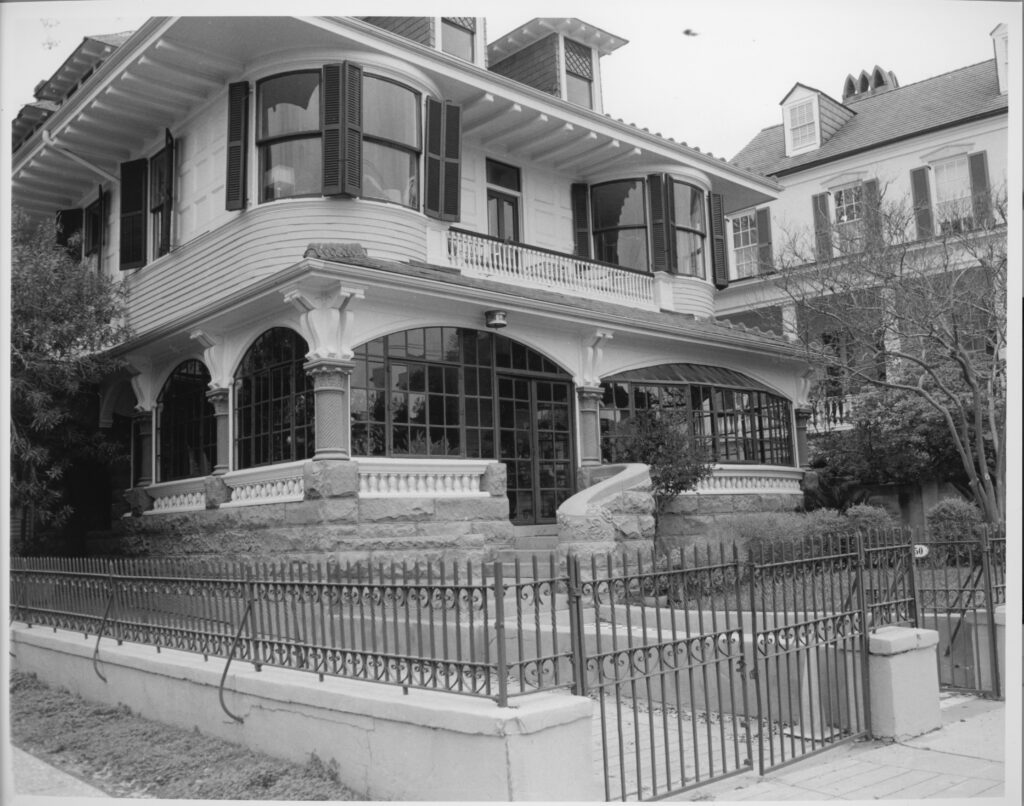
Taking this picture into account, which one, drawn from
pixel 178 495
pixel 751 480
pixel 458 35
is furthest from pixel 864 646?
pixel 458 35

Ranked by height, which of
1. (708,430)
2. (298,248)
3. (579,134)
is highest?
(579,134)

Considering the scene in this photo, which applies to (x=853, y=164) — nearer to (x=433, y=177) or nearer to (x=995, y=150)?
(x=995, y=150)

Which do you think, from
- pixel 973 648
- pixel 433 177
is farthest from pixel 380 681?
pixel 433 177

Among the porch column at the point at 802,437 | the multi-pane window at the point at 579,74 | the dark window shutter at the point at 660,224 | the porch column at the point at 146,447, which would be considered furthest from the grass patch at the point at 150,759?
the multi-pane window at the point at 579,74

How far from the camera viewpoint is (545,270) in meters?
16.6

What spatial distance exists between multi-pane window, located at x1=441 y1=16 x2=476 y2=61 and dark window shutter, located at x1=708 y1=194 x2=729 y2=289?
5.64m

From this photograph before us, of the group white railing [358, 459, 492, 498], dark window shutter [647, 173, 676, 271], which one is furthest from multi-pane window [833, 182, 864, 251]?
white railing [358, 459, 492, 498]

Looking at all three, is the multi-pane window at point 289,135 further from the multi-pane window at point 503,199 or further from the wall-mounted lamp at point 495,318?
the multi-pane window at point 503,199

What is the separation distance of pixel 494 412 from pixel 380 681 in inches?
331

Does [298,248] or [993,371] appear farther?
[993,371]

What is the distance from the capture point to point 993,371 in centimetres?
1541

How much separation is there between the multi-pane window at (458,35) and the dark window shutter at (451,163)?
2.37 meters

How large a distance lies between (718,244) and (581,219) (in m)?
3.07

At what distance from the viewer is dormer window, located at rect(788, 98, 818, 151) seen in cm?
2848
